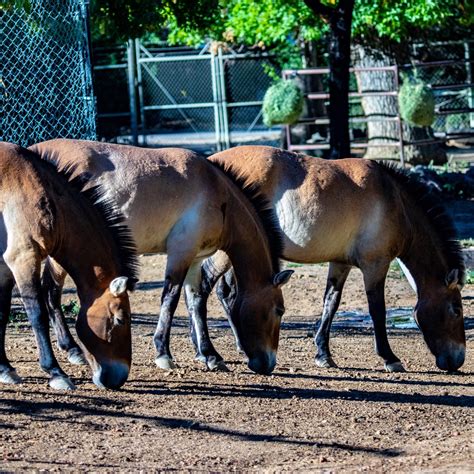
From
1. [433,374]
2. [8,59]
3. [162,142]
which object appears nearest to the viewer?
[433,374]

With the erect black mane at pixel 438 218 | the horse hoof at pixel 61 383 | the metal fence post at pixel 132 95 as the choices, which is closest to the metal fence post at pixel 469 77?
the metal fence post at pixel 132 95

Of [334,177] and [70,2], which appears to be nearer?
[334,177]

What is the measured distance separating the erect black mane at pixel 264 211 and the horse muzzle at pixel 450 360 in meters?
1.52

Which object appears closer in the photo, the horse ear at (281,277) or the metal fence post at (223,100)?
the horse ear at (281,277)

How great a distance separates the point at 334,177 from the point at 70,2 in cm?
395

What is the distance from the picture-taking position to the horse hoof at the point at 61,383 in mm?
6598

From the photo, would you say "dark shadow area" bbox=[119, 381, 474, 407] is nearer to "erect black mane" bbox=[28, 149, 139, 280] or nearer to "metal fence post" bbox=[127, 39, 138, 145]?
"erect black mane" bbox=[28, 149, 139, 280]

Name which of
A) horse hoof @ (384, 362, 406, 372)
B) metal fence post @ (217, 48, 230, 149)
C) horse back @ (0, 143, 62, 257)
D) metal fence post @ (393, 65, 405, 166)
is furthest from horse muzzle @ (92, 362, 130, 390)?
metal fence post @ (217, 48, 230, 149)

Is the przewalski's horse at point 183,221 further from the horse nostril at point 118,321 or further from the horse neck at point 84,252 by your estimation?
the horse nostril at point 118,321

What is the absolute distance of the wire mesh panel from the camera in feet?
33.7

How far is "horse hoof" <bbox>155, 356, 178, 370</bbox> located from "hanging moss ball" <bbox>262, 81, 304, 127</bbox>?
44.4 ft

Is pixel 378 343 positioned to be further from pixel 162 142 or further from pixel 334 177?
pixel 162 142

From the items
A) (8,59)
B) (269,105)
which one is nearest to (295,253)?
(8,59)

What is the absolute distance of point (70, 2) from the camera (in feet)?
35.3
